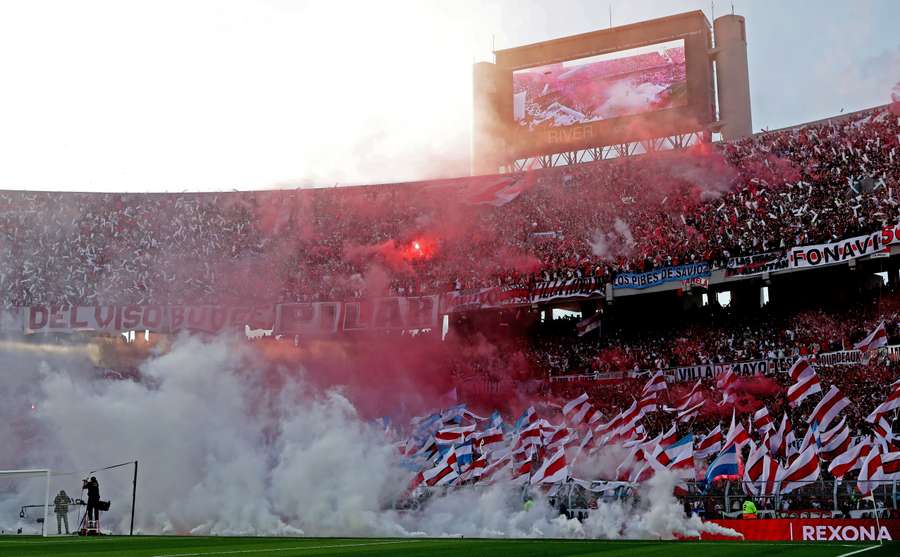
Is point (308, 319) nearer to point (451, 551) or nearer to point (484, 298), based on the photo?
point (484, 298)

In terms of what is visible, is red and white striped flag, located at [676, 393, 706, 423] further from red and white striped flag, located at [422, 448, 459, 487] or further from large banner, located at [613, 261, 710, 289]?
red and white striped flag, located at [422, 448, 459, 487]

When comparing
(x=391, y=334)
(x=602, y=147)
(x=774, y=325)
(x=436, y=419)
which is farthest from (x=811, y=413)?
(x=602, y=147)

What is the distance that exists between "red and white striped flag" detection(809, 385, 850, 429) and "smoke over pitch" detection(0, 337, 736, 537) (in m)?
5.84

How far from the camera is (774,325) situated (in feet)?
102

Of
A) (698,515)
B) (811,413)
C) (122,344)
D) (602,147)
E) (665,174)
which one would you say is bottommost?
(698,515)

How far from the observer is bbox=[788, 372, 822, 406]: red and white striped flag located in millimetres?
24844

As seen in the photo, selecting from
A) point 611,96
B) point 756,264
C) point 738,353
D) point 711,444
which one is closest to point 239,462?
point 711,444

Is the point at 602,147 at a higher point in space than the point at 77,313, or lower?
higher

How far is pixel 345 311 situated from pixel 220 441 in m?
10.7

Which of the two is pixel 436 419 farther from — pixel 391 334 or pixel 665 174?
pixel 665 174

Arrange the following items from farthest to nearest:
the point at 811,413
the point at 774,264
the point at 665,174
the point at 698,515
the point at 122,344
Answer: the point at 122,344 → the point at 665,174 → the point at 774,264 → the point at 811,413 → the point at 698,515

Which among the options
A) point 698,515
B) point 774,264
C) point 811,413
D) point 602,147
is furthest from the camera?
point 602,147

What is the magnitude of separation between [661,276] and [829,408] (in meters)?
9.19

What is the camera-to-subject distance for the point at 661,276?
105ft
